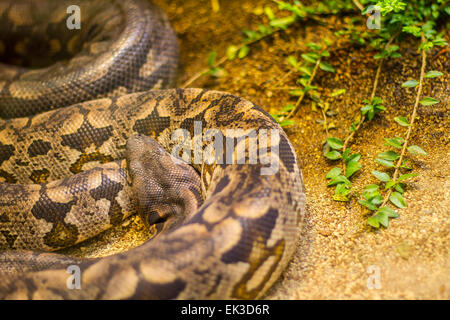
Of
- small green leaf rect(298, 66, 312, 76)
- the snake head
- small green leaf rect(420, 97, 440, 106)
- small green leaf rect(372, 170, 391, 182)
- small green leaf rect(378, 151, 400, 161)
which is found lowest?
the snake head

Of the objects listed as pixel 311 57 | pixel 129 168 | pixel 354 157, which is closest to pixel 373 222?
pixel 354 157

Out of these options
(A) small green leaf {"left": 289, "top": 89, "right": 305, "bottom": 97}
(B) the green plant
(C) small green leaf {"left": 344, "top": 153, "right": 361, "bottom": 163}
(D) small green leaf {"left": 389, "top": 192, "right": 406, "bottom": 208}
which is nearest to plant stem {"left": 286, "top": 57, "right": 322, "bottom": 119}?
(A) small green leaf {"left": 289, "top": 89, "right": 305, "bottom": 97}

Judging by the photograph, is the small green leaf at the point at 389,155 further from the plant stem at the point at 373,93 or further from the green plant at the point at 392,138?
the plant stem at the point at 373,93

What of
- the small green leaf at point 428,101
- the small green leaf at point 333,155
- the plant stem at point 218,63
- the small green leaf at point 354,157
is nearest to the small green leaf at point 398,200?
the small green leaf at point 354,157

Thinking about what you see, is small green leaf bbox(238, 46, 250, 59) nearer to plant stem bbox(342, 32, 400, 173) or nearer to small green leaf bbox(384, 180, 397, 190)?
plant stem bbox(342, 32, 400, 173)

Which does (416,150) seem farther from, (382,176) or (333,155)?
(333,155)

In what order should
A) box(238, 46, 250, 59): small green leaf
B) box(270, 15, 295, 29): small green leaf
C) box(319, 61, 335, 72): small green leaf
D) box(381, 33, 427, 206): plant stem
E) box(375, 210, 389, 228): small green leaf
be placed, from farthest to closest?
box(238, 46, 250, 59): small green leaf
box(270, 15, 295, 29): small green leaf
box(319, 61, 335, 72): small green leaf
box(381, 33, 427, 206): plant stem
box(375, 210, 389, 228): small green leaf
